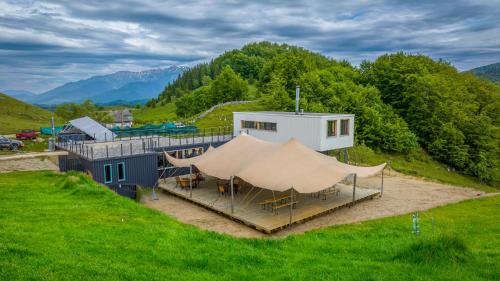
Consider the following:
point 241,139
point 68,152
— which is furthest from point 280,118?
point 68,152

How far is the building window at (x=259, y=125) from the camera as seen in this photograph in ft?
85.8

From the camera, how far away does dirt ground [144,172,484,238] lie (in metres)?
14.8

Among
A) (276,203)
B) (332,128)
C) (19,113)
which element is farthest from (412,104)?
(19,113)

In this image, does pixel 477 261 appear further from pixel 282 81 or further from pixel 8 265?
pixel 282 81

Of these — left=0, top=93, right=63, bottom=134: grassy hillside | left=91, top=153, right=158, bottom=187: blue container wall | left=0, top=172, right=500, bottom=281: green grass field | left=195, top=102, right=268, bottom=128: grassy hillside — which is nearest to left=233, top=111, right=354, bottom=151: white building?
left=91, top=153, right=158, bottom=187: blue container wall

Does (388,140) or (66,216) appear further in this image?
(388,140)

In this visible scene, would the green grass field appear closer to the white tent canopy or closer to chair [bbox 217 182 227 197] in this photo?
the white tent canopy

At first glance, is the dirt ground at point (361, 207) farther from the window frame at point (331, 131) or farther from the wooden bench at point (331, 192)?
the window frame at point (331, 131)

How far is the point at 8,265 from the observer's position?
21.0ft

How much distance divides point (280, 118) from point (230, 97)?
44.1m

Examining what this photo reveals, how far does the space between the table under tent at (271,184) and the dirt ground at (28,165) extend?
870 centimetres

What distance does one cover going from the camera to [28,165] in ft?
74.7

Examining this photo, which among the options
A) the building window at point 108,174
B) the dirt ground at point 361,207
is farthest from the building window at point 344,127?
the building window at point 108,174

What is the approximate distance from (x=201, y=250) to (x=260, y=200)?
9.04 metres
